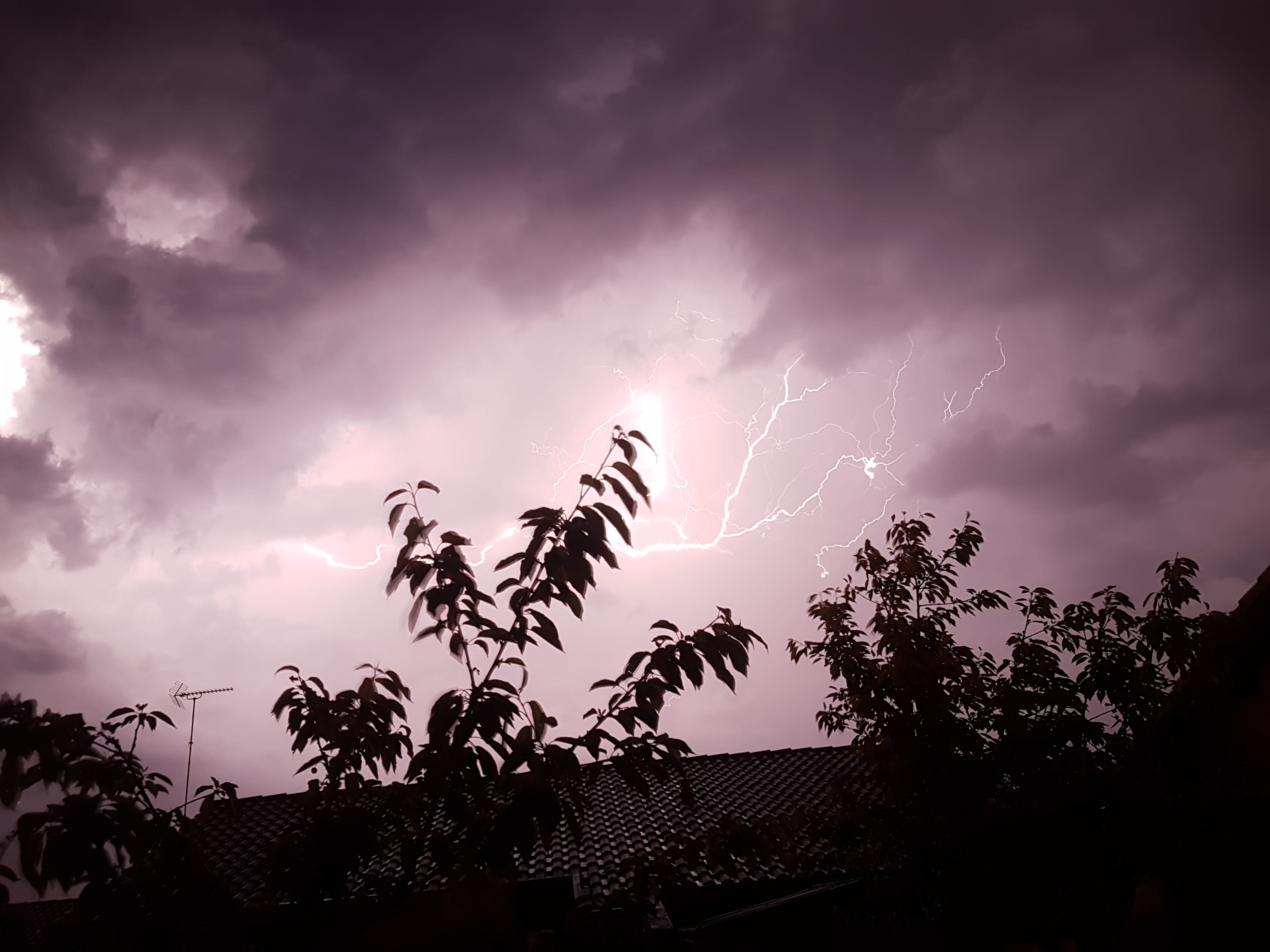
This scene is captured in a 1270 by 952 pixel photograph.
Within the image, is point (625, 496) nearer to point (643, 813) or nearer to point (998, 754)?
point (998, 754)

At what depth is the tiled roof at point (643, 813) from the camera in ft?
29.4

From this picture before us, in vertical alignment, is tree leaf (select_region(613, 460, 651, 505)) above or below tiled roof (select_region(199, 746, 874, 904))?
above

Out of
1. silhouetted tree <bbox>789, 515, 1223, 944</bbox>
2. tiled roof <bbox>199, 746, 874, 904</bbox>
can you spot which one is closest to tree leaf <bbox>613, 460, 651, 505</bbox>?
silhouetted tree <bbox>789, 515, 1223, 944</bbox>

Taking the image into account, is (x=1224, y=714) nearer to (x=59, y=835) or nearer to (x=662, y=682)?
(x=662, y=682)

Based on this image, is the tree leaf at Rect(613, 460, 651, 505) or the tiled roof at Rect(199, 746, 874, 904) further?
the tiled roof at Rect(199, 746, 874, 904)

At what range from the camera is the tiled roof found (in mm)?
8969

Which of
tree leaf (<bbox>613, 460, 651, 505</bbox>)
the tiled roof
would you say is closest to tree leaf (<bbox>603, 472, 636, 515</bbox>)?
tree leaf (<bbox>613, 460, 651, 505</bbox>)

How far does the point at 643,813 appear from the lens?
36.7 feet

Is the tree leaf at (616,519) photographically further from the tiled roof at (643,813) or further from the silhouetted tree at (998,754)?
the tiled roof at (643,813)

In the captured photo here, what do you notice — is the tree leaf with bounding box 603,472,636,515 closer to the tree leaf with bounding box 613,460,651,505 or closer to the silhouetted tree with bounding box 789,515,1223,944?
the tree leaf with bounding box 613,460,651,505

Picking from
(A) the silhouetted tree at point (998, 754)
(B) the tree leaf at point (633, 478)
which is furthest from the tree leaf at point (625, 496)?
(A) the silhouetted tree at point (998, 754)

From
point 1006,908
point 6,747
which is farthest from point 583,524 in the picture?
point 1006,908

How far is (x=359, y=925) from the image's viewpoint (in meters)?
2.26

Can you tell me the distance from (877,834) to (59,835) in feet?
15.3
